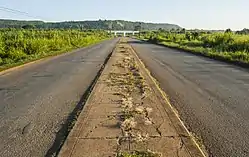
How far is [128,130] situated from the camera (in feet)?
21.5

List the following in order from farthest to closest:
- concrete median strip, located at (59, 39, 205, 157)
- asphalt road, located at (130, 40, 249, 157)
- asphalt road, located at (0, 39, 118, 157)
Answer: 1. asphalt road, located at (130, 40, 249, 157)
2. asphalt road, located at (0, 39, 118, 157)
3. concrete median strip, located at (59, 39, 205, 157)

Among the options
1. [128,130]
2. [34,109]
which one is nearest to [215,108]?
[128,130]

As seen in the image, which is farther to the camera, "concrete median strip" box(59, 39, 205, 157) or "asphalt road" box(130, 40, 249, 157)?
"asphalt road" box(130, 40, 249, 157)

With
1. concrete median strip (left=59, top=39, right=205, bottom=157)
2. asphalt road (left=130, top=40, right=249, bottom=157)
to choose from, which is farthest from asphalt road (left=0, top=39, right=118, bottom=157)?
asphalt road (left=130, top=40, right=249, bottom=157)

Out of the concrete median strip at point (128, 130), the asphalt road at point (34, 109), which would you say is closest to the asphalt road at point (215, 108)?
the concrete median strip at point (128, 130)

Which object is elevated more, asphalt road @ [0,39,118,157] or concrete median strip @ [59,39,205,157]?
concrete median strip @ [59,39,205,157]

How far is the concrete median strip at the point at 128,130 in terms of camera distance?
5.46 metres

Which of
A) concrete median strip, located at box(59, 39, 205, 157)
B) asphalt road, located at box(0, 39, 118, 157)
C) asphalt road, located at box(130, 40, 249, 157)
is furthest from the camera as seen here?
asphalt road, located at box(130, 40, 249, 157)

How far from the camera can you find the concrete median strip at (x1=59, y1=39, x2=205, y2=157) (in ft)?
17.9

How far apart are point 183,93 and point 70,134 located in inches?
227

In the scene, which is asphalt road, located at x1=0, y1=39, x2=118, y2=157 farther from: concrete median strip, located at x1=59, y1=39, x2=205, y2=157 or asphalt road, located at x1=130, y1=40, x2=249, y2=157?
asphalt road, located at x1=130, y1=40, x2=249, y2=157

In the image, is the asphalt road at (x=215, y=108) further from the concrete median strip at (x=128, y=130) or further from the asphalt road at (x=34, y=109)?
the asphalt road at (x=34, y=109)

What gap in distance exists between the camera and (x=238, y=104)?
952 cm

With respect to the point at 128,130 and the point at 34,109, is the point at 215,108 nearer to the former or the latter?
the point at 128,130
